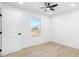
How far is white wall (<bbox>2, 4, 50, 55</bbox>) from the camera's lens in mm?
2801

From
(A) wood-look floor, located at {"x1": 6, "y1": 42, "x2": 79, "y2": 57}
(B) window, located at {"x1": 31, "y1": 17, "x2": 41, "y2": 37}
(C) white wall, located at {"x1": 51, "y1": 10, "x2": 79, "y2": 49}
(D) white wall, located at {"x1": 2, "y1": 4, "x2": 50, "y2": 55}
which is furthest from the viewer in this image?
(B) window, located at {"x1": 31, "y1": 17, "x2": 41, "y2": 37}

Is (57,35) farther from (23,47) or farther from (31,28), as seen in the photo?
(23,47)

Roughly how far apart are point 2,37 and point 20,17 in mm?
1167

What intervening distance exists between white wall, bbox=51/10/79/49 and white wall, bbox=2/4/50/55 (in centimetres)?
68

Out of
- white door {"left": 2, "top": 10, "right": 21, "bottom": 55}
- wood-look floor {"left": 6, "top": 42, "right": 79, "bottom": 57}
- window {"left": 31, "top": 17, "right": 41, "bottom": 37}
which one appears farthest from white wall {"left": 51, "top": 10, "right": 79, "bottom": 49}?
white door {"left": 2, "top": 10, "right": 21, "bottom": 55}

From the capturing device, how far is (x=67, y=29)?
12.8 ft

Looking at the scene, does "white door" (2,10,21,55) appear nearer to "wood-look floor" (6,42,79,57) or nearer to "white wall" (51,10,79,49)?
"wood-look floor" (6,42,79,57)

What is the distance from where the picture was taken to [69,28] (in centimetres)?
381

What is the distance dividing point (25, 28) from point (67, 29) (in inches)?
82.2

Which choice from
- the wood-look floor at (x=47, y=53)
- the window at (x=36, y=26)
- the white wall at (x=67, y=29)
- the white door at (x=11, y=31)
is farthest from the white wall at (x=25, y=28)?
the white wall at (x=67, y=29)

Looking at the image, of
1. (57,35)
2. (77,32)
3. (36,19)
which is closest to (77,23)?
(77,32)

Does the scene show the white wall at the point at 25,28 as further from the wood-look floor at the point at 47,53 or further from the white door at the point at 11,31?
the wood-look floor at the point at 47,53

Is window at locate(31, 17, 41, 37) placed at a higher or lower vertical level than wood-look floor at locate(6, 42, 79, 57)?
higher

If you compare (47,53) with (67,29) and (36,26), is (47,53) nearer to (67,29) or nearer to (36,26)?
(67,29)
